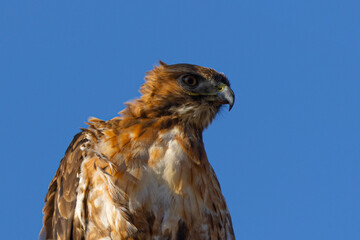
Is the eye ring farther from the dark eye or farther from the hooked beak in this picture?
the hooked beak

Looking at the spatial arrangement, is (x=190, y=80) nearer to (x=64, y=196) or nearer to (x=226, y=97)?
(x=226, y=97)

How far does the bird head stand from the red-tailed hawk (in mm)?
12

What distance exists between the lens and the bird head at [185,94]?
6.16 m

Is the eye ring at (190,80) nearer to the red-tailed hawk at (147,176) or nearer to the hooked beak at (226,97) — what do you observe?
the red-tailed hawk at (147,176)

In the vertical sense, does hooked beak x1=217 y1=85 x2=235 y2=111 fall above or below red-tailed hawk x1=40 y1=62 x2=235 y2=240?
above

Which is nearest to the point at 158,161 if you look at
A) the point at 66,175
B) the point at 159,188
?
the point at 159,188

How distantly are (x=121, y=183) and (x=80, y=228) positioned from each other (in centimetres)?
64

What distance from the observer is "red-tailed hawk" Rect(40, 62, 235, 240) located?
215 inches

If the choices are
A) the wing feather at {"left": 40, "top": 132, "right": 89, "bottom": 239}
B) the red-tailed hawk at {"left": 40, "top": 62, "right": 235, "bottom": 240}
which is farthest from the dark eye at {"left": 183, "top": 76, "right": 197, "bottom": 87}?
the wing feather at {"left": 40, "top": 132, "right": 89, "bottom": 239}

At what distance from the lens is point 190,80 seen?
251 inches

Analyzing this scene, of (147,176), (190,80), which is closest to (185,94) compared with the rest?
(190,80)

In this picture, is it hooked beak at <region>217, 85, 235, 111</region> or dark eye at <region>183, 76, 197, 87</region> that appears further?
hooked beak at <region>217, 85, 235, 111</region>

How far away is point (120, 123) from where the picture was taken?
5996 mm

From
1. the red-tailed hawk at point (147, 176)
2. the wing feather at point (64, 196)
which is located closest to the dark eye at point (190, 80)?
the red-tailed hawk at point (147, 176)
